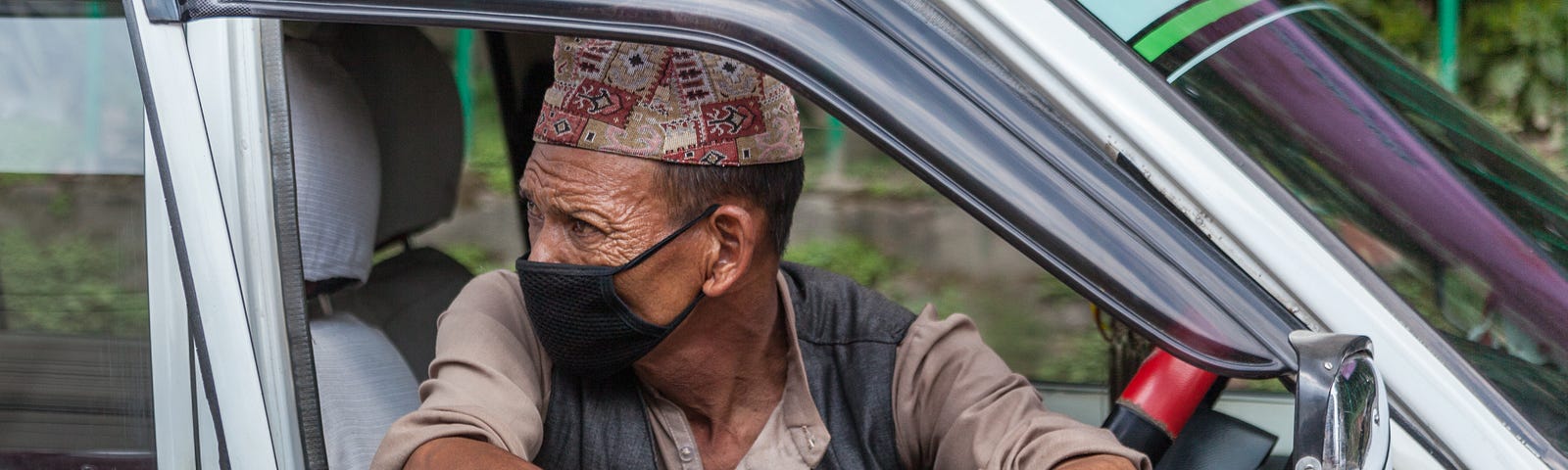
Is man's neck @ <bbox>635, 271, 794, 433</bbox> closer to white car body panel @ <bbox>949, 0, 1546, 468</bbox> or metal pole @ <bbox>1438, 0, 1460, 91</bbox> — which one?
white car body panel @ <bbox>949, 0, 1546, 468</bbox>

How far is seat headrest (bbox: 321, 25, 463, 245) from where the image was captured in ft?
8.33

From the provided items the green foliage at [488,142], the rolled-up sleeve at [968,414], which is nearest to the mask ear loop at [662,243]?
the rolled-up sleeve at [968,414]

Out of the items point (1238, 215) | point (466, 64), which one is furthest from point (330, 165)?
point (466, 64)

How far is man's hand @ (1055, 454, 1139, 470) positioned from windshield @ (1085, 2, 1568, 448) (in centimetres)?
42

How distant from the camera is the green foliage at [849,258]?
20.6ft

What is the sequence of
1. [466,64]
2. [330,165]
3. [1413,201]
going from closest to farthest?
[1413,201] → [330,165] → [466,64]

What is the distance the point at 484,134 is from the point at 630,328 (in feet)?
9.74

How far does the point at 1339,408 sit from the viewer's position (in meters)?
1.25

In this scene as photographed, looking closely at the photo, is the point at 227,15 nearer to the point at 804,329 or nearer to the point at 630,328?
the point at 630,328

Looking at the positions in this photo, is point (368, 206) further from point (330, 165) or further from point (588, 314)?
point (588, 314)

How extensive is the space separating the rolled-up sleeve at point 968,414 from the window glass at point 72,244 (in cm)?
106

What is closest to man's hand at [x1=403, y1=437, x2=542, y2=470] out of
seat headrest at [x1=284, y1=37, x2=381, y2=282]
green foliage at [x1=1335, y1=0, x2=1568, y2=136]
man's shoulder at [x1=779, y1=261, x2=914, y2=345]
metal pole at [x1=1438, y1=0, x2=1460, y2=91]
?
seat headrest at [x1=284, y1=37, x2=381, y2=282]

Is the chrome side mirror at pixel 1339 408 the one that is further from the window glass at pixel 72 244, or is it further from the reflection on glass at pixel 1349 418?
the window glass at pixel 72 244

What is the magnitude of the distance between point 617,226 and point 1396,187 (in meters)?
0.97
